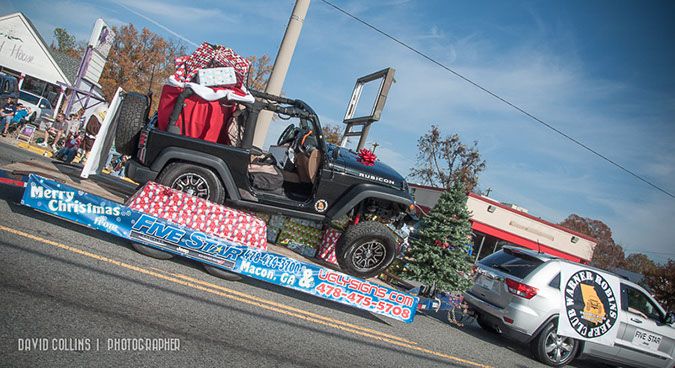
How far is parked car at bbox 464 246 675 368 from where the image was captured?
21.9 feet

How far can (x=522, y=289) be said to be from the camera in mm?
6715

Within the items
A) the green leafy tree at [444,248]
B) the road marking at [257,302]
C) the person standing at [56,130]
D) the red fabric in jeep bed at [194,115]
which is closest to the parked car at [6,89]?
the person standing at [56,130]

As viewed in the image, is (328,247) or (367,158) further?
(328,247)

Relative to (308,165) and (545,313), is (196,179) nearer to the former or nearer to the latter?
(308,165)

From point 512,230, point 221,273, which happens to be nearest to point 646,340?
point 221,273

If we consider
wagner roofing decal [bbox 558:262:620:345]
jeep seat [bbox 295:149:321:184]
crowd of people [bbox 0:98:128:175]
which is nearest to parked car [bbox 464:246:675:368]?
wagner roofing decal [bbox 558:262:620:345]

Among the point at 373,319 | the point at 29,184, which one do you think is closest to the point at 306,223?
the point at 373,319

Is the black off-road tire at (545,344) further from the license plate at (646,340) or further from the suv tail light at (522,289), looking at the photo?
the license plate at (646,340)

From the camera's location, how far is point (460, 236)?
7.91 meters

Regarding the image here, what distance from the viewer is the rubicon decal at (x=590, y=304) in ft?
22.6

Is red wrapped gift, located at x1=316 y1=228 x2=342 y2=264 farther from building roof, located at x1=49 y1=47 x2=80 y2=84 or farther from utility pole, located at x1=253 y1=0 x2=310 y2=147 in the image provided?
building roof, located at x1=49 y1=47 x2=80 y2=84

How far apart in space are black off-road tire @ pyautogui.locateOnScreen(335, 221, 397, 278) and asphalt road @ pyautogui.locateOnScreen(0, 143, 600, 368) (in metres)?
0.62

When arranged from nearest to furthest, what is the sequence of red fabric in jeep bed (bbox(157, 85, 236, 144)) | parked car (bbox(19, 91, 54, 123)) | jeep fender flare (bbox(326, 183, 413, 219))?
1. red fabric in jeep bed (bbox(157, 85, 236, 144))
2. jeep fender flare (bbox(326, 183, 413, 219))
3. parked car (bbox(19, 91, 54, 123))

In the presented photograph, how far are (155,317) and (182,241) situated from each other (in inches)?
49.6
